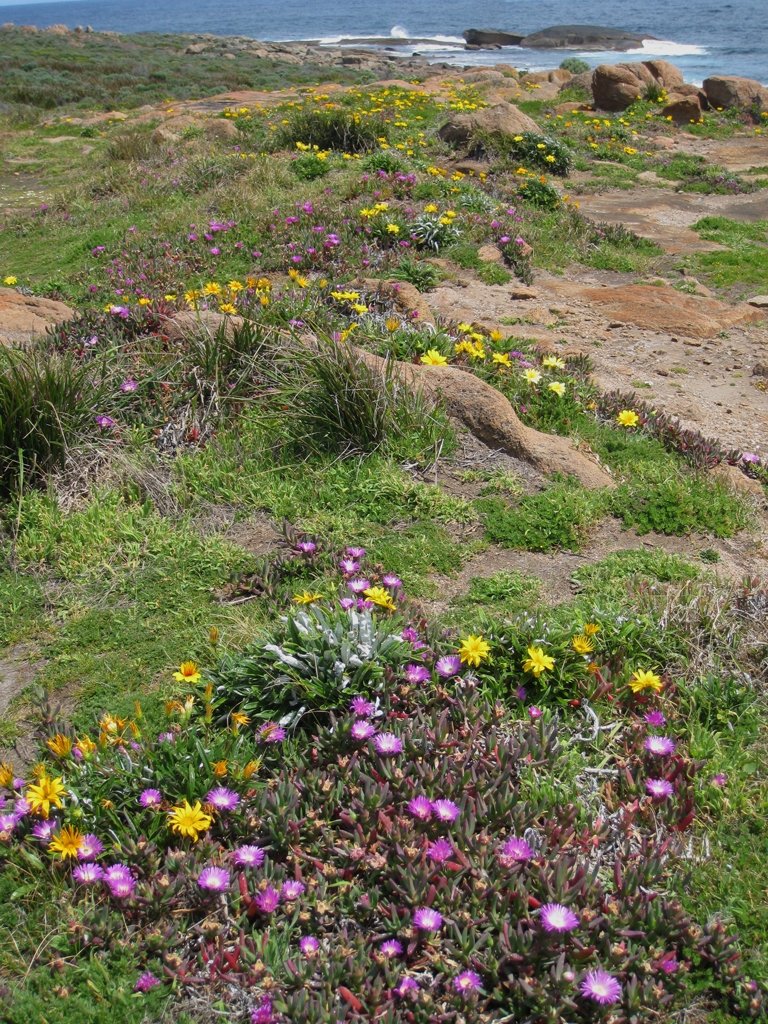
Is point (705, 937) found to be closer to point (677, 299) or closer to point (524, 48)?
point (677, 299)

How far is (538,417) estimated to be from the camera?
5570mm

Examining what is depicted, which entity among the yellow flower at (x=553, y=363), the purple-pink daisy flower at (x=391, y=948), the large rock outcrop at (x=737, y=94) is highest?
the large rock outcrop at (x=737, y=94)

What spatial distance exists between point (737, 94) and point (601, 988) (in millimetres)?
21443

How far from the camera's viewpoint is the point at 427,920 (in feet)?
7.83

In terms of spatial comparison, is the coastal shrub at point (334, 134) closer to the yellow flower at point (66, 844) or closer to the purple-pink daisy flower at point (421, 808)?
the purple-pink daisy flower at point (421, 808)

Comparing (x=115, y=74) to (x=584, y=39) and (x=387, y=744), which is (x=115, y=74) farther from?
(x=387, y=744)

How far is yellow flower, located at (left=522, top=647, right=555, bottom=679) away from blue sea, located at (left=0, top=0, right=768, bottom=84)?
3875 centimetres

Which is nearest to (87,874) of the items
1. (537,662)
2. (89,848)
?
(89,848)

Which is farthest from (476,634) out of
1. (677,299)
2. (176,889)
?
(677,299)

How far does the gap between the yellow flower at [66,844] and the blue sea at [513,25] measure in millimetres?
40106

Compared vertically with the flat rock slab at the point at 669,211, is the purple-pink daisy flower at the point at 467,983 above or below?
below

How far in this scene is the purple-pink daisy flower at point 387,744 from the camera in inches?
114

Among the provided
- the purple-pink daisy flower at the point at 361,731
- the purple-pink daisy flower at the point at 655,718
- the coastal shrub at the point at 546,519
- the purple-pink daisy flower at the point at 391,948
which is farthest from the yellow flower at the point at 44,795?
the coastal shrub at the point at 546,519

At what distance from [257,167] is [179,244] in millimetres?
3085
